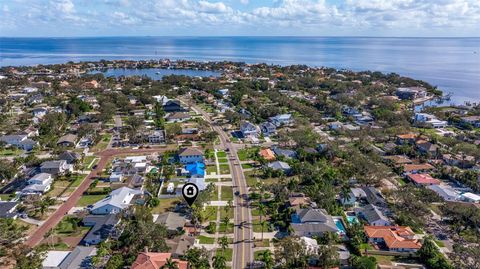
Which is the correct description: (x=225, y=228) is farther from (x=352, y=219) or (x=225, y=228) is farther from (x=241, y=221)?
(x=352, y=219)

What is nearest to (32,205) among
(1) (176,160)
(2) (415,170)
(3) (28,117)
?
(1) (176,160)

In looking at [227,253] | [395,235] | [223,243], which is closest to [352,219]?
[395,235]

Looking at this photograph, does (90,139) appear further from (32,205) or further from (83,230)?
(83,230)

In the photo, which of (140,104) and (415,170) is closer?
(415,170)

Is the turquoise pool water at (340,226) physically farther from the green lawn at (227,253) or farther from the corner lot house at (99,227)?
the corner lot house at (99,227)

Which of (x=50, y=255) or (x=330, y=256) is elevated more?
(x=330, y=256)

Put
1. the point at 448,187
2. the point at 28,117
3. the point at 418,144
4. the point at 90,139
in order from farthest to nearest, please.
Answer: the point at 28,117
the point at 90,139
the point at 418,144
the point at 448,187
